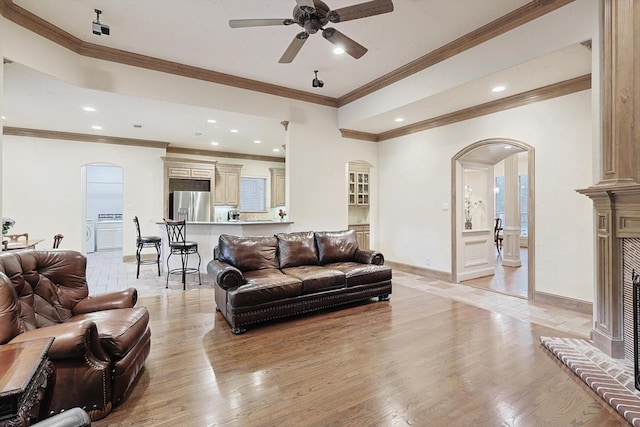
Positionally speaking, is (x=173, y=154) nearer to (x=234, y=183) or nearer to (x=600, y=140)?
(x=234, y=183)

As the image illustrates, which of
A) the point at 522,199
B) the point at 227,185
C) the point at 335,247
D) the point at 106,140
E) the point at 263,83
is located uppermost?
the point at 263,83

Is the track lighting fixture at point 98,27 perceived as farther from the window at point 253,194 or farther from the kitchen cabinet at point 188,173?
the window at point 253,194

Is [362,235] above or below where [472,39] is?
below

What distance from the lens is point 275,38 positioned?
3777 mm

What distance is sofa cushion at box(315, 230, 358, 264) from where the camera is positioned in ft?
15.0

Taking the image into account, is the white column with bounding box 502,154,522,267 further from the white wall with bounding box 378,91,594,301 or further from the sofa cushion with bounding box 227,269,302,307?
the sofa cushion with bounding box 227,269,302,307

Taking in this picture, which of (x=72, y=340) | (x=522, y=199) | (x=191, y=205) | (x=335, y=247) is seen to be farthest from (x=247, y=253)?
(x=522, y=199)

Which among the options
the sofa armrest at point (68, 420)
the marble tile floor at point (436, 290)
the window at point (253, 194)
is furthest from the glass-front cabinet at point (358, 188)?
the sofa armrest at point (68, 420)

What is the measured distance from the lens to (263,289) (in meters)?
3.32

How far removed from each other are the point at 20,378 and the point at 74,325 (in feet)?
2.53

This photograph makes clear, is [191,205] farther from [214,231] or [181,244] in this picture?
[181,244]

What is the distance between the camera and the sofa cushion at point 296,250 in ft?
14.1

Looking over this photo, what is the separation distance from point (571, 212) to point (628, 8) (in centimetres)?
226

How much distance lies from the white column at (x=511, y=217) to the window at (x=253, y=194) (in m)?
6.69
